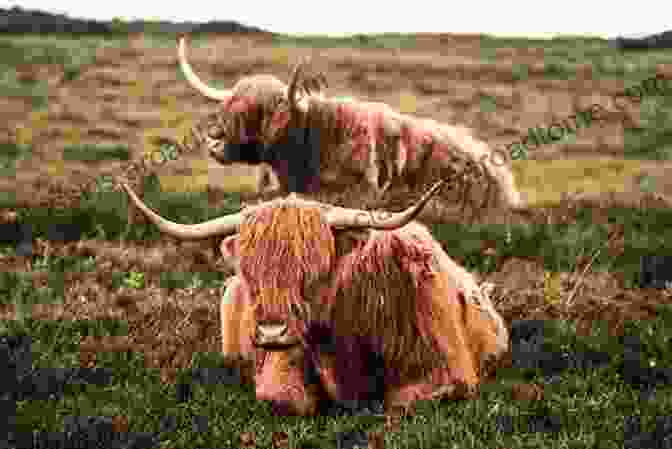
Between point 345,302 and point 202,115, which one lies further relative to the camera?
point 202,115

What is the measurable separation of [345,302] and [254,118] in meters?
4.64

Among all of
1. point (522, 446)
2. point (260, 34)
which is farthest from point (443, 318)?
point (260, 34)

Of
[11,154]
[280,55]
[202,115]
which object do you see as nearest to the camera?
[11,154]

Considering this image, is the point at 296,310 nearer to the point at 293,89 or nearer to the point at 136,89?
the point at 293,89

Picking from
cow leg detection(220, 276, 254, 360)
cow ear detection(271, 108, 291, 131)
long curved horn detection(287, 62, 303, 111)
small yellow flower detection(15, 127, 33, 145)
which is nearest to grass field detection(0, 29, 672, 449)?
cow leg detection(220, 276, 254, 360)

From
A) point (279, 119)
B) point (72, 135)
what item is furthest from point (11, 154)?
point (279, 119)

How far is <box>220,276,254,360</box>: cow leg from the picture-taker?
528 cm

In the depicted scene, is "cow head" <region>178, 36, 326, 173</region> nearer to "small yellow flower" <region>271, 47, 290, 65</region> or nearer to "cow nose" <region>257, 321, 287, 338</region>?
"cow nose" <region>257, 321, 287, 338</region>

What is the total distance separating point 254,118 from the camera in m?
8.77

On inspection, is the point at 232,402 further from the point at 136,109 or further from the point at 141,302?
the point at 136,109

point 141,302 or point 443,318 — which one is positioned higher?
point 443,318

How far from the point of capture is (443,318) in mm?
4566

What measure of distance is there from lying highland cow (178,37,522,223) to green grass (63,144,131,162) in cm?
979

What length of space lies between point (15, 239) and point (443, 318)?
17.8 ft
